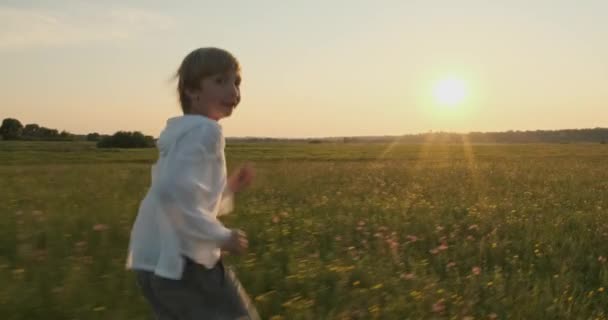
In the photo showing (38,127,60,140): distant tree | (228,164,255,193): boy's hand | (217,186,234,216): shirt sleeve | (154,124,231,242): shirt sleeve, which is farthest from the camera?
(38,127,60,140): distant tree

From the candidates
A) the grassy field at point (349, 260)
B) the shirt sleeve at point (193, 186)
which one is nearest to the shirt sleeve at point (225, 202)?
the shirt sleeve at point (193, 186)

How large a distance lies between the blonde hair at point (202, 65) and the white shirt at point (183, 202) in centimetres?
16

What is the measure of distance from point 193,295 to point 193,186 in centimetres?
47

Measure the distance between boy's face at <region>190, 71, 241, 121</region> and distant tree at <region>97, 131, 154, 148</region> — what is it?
238ft

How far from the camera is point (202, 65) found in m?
2.37

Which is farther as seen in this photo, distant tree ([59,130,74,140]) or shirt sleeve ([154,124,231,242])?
distant tree ([59,130,74,140])

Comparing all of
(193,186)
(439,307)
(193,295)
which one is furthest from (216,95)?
(439,307)

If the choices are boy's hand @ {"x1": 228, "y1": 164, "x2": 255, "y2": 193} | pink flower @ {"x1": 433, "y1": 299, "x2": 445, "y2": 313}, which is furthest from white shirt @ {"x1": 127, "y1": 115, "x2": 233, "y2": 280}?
pink flower @ {"x1": 433, "y1": 299, "x2": 445, "y2": 313}

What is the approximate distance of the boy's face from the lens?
240 centimetres

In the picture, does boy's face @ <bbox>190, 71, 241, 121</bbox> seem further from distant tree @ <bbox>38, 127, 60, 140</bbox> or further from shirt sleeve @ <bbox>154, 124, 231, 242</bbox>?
distant tree @ <bbox>38, 127, 60, 140</bbox>

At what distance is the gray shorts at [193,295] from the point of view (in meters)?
2.35

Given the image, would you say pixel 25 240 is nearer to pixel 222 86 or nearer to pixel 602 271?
pixel 222 86

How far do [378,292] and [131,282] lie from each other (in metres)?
1.67

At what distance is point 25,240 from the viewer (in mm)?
5020
